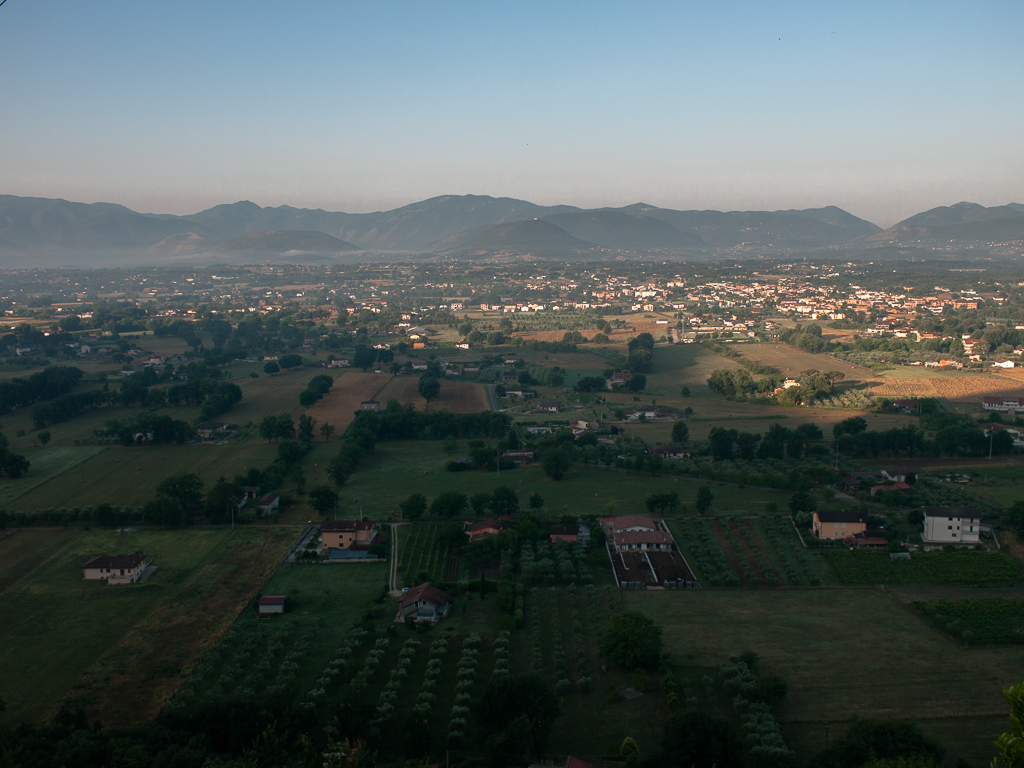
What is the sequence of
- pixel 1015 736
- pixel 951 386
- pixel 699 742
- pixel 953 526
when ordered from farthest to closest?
pixel 951 386 → pixel 953 526 → pixel 699 742 → pixel 1015 736

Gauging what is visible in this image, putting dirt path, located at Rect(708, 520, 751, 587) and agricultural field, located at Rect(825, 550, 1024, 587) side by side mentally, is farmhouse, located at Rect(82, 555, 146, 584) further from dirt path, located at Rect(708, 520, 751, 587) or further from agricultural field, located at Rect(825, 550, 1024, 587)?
agricultural field, located at Rect(825, 550, 1024, 587)

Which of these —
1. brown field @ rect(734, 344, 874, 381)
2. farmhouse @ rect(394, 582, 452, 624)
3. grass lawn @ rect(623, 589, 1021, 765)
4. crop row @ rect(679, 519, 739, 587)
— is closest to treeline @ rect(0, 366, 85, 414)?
farmhouse @ rect(394, 582, 452, 624)

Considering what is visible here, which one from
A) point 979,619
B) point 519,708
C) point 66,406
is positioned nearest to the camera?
point 519,708

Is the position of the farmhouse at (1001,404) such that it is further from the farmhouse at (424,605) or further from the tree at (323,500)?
the tree at (323,500)

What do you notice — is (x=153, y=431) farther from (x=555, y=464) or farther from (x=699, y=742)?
(x=699, y=742)

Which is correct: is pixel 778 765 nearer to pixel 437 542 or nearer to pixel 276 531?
pixel 437 542

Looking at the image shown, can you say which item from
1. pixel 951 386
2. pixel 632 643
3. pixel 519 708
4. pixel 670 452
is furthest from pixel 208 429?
pixel 951 386

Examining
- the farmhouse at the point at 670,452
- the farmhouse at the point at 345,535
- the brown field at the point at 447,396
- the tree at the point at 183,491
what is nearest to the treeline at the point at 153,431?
the tree at the point at 183,491
